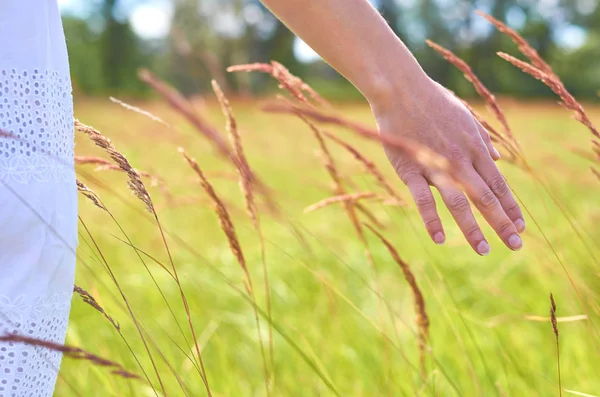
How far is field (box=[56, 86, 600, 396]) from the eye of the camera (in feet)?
3.90

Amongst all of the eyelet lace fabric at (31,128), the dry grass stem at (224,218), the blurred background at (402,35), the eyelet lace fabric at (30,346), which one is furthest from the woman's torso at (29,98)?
the blurred background at (402,35)

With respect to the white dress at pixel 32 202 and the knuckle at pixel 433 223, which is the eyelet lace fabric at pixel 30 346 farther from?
the knuckle at pixel 433 223

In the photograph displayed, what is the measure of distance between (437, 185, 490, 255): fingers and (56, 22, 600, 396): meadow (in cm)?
18

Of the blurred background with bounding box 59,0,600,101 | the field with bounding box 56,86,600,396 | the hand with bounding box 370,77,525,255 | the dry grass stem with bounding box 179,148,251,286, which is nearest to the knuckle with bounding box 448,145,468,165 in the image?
the hand with bounding box 370,77,525,255

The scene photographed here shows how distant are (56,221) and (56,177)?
0.05 m

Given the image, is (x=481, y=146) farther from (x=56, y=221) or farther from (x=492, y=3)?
(x=492, y=3)

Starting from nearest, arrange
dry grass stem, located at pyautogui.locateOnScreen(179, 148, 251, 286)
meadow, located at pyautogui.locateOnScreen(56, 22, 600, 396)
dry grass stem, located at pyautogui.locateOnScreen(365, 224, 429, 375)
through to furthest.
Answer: dry grass stem, located at pyautogui.locateOnScreen(179, 148, 251, 286) < dry grass stem, located at pyautogui.locateOnScreen(365, 224, 429, 375) < meadow, located at pyautogui.locateOnScreen(56, 22, 600, 396)

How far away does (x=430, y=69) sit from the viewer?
25672 mm

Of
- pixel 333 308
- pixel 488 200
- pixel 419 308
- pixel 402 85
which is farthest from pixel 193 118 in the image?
pixel 333 308

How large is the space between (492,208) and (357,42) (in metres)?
0.28

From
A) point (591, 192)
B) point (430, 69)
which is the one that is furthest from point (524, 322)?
point (430, 69)

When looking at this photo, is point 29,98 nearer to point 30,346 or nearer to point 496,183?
point 30,346

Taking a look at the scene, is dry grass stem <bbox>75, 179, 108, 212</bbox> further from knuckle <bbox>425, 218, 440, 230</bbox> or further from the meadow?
knuckle <bbox>425, 218, 440, 230</bbox>

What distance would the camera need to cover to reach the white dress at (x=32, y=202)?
637 mm
